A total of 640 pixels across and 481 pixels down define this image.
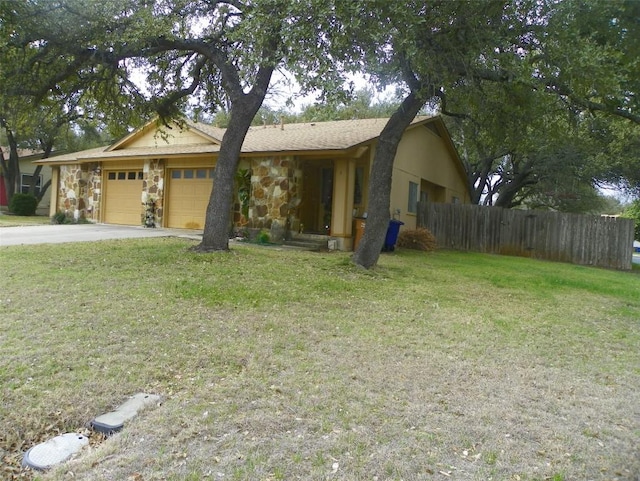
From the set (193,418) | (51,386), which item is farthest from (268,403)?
(51,386)

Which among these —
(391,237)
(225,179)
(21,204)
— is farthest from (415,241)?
(21,204)

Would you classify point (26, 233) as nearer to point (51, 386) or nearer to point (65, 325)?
point (65, 325)

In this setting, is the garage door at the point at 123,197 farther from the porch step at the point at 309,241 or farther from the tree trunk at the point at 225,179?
the tree trunk at the point at 225,179

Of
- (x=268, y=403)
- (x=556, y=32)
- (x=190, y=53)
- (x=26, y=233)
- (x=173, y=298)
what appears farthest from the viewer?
(x=26, y=233)

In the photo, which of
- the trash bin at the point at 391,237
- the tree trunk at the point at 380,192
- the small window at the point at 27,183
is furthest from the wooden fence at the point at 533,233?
the small window at the point at 27,183

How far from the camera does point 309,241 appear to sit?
12820 millimetres

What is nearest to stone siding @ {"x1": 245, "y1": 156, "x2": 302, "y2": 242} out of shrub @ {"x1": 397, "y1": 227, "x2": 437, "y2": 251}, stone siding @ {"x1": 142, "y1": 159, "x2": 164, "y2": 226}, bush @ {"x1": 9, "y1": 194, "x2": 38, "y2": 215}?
shrub @ {"x1": 397, "y1": 227, "x2": 437, "y2": 251}

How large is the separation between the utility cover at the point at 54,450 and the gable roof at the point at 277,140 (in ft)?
32.2

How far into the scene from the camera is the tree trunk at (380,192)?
937 centimetres

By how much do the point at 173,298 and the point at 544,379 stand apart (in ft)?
14.0

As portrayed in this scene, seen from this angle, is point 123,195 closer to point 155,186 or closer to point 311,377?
point 155,186

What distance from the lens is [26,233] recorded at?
13133 millimetres

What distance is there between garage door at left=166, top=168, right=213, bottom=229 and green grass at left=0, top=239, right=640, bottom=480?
785cm

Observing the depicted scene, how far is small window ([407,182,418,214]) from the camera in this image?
53.0 feet
